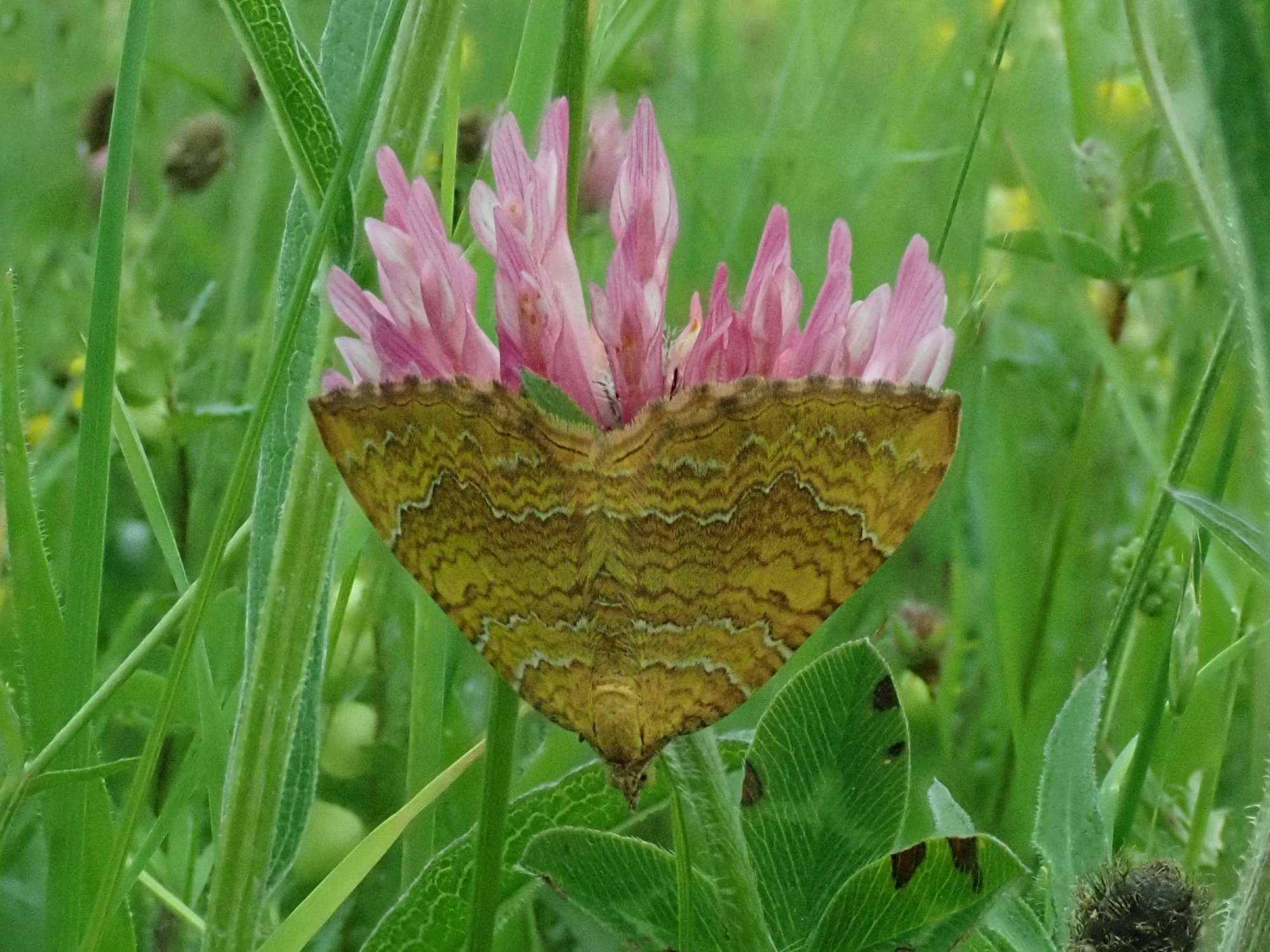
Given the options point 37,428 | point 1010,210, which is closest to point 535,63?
point 37,428

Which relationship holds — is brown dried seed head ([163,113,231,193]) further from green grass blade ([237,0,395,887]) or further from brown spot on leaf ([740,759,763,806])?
brown spot on leaf ([740,759,763,806])

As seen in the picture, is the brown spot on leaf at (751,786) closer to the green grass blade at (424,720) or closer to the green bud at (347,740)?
the green grass blade at (424,720)

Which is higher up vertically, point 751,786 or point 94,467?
point 94,467

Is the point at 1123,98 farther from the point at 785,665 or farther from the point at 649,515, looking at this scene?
the point at 649,515

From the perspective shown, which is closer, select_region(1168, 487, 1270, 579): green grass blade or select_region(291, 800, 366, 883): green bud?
select_region(1168, 487, 1270, 579): green grass blade

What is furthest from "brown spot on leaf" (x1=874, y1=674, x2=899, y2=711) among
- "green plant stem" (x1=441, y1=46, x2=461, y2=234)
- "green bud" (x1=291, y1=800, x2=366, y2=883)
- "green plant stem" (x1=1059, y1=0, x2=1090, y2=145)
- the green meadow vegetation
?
"green plant stem" (x1=1059, y1=0, x2=1090, y2=145)

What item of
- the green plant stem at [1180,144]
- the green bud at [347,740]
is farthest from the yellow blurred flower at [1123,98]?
the green bud at [347,740]
